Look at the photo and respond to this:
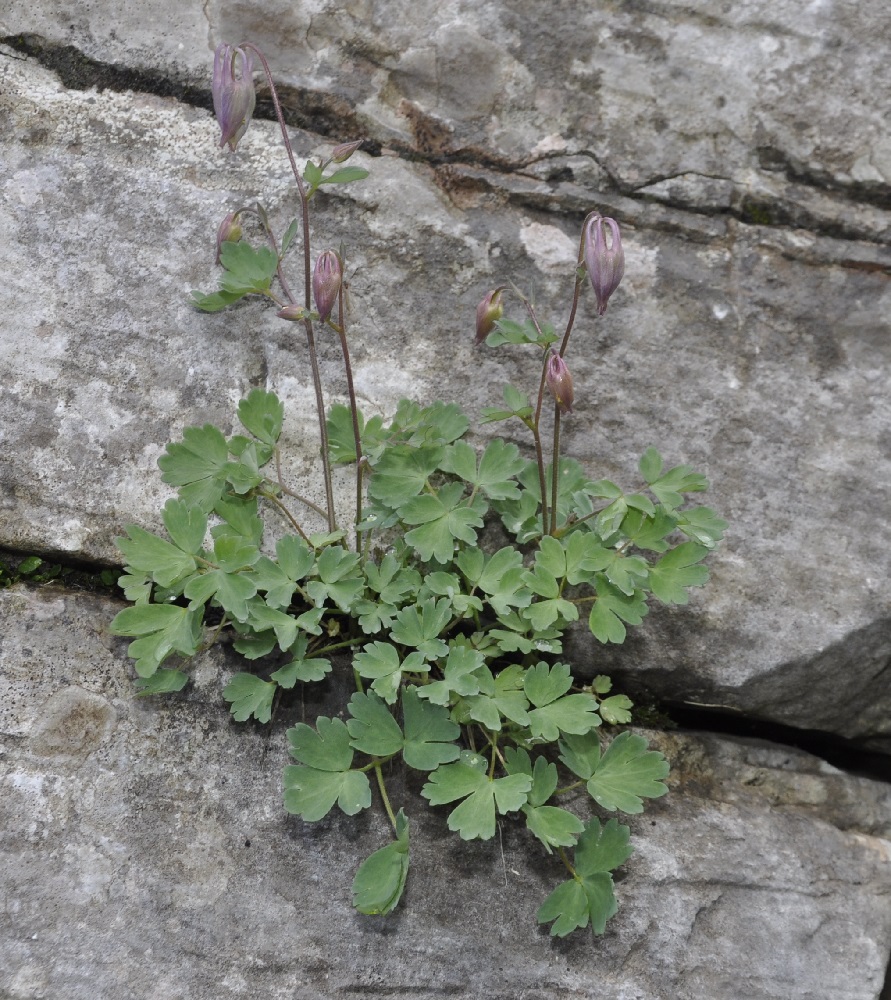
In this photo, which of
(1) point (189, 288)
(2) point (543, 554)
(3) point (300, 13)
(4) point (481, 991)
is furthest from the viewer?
(3) point (300, 13)

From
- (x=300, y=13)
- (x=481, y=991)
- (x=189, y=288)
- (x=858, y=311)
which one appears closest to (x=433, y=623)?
(x=481, y=991)

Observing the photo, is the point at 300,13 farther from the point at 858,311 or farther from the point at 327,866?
the point at 327,866

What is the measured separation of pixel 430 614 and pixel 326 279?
79 cm

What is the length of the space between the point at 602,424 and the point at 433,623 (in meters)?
0.82

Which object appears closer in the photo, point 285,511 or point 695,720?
point 285,511

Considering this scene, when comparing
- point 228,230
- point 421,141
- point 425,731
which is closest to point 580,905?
point 425,731

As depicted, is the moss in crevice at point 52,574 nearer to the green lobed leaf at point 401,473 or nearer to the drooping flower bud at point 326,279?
the green lobed leaf at point 401,473

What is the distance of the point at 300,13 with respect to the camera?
8.67 feet

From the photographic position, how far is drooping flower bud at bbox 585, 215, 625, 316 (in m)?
2.03

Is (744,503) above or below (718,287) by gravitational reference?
below

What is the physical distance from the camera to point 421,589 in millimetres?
2127

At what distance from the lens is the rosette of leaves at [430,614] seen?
198 centimetres

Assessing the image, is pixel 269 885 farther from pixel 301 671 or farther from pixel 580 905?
pixel 580 905

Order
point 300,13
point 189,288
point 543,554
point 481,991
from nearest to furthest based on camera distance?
point 481,991
point 543,554
point 189,288
point 300,13
